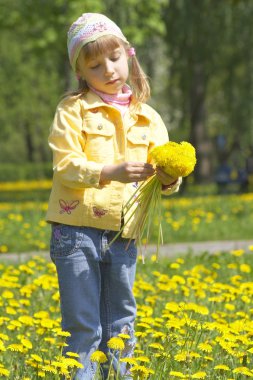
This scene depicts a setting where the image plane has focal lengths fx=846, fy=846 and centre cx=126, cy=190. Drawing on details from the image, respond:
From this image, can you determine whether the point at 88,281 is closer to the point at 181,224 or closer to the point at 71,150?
the point at 71,150

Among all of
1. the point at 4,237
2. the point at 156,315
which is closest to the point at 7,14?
the point at 4,237

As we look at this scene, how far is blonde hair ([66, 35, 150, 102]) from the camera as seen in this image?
3146 mm

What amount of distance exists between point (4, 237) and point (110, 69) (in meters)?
5.59

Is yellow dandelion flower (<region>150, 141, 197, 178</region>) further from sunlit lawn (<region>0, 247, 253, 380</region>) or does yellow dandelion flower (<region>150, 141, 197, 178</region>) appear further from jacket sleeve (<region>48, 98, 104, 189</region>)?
sunlit lawn (<region>0, 247, 253, 380</region>)

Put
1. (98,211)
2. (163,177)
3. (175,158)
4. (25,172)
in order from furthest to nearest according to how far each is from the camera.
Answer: (25,172), (98,211), (163,177), (175,158)

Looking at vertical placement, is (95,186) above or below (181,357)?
above

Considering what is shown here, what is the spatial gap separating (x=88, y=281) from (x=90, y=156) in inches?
18.2

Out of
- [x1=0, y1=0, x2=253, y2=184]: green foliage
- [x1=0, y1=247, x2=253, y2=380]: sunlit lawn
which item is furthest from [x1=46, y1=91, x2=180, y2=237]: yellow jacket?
[x1=0, y1=0, x2=253, y2=184]: green foliage

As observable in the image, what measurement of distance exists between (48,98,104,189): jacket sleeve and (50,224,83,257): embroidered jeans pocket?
0.53ft

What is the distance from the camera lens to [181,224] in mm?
9445

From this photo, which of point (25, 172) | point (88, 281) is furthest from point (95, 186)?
point (25, 172)

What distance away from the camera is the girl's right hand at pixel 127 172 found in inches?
115

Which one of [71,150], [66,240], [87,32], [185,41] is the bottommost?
[66,240]

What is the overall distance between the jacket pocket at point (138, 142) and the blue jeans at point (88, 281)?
315 millimetres
